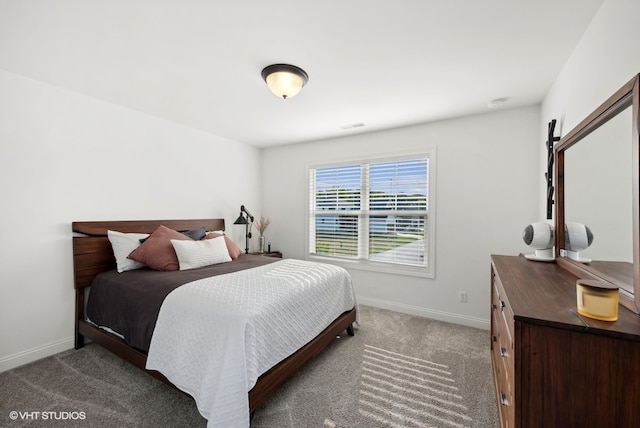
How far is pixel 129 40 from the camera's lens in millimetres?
1757

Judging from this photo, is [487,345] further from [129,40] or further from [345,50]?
[129,40]

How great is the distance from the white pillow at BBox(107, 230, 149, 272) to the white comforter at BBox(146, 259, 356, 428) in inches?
41.6

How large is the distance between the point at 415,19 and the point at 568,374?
1811mm

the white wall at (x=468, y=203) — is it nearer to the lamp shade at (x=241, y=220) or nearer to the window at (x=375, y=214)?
the window at (x=375, y=214)

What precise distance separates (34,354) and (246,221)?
97.9 inches

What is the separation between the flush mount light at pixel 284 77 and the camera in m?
2.01

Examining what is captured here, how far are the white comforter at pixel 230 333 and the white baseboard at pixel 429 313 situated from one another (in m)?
1.58

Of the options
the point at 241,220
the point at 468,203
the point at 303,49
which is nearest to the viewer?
the point at 303,49

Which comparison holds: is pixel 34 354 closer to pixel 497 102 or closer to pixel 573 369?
pixel 573 369

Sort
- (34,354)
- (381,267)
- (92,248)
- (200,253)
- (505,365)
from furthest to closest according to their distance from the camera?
(381,267)
(200,253)
(92,248)
(34,354)
(505,365)

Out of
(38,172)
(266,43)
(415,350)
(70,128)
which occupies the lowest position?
(415,350)

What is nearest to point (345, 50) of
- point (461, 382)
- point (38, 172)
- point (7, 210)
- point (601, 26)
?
point (601, 26)

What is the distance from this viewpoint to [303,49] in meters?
1.84

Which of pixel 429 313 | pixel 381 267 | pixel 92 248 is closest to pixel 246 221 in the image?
pixel 92 248
